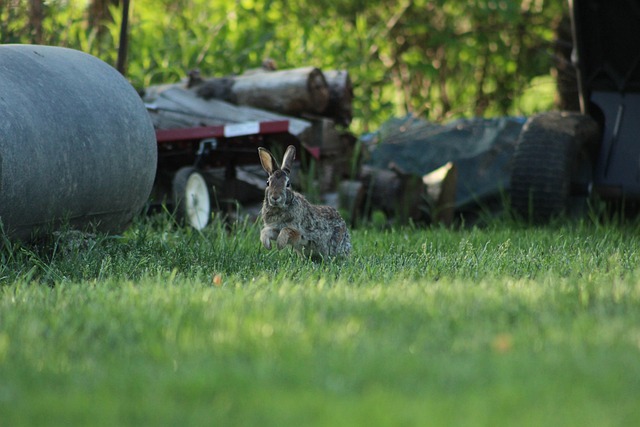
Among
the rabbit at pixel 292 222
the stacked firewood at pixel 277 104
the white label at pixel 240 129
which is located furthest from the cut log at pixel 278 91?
the rabbit at pixel 292 222

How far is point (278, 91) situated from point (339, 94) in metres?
0.67

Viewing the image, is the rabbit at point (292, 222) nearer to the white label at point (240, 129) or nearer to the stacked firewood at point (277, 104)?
the white label at point (240, 129)

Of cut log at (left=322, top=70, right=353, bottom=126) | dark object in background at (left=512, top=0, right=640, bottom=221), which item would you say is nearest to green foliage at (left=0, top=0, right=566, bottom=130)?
cut log at (left=322, top=70, right=353, bottom=126)

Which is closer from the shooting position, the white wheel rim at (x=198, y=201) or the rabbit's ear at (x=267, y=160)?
the rabbit's ear at (x=267, y=160)

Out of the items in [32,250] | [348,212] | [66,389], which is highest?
[66,389]

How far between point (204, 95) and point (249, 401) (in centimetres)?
635

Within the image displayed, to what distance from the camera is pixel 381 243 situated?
6.74m

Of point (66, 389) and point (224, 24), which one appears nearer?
point (66, 389)

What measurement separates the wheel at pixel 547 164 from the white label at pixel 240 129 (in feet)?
7.22

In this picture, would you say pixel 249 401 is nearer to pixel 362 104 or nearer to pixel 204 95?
pixel 204 95

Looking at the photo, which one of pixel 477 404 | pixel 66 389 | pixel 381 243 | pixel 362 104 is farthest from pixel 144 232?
pixel 362 104

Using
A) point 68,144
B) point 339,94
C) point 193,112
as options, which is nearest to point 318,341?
point 68,144

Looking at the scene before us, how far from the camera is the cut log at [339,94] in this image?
9.40 meters

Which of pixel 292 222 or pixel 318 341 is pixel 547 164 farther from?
pixel 318 341
